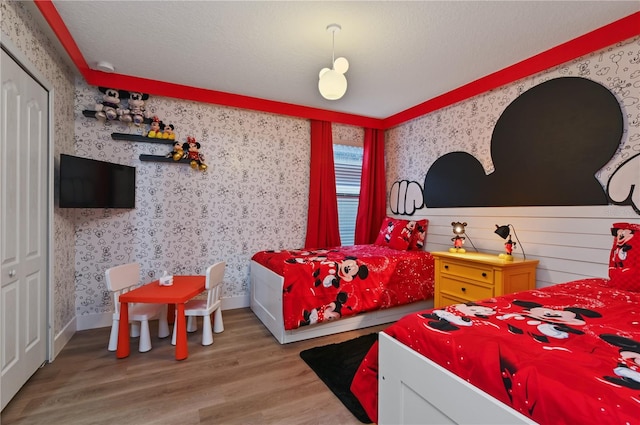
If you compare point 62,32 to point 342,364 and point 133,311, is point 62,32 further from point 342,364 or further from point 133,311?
point 342,364

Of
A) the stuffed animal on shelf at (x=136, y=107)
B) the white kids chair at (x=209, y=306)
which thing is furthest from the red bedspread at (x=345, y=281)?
the stuffed animal on shelf at (x=136, y=107)

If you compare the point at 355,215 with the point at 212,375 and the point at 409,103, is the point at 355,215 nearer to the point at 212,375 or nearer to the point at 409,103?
the point at 409,103

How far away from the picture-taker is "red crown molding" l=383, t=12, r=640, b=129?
2.05 m

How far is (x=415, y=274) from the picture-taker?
310 cm

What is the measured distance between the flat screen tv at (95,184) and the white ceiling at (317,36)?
92 cm

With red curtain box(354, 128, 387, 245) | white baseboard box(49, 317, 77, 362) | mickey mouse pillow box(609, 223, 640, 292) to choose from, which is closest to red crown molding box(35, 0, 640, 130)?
red curtain box(354, 128, 387, 245)

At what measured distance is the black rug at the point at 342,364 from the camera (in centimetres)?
178

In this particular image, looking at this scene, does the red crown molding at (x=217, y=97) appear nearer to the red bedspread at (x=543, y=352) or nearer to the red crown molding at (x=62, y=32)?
the red crown molding at (x=62, y=32)

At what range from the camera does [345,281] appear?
272 cm

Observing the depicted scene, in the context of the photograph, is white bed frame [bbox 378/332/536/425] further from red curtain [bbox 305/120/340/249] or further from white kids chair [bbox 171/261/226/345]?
red curtain [bbox 305/120/340/249]

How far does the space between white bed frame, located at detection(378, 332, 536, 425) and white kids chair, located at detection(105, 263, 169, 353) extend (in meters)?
1.93

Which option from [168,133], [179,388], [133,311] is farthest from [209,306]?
[168,133]

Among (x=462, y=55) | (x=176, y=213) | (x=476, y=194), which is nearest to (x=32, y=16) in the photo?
(x=176, y=213)

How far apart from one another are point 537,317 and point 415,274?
179 centimetres
